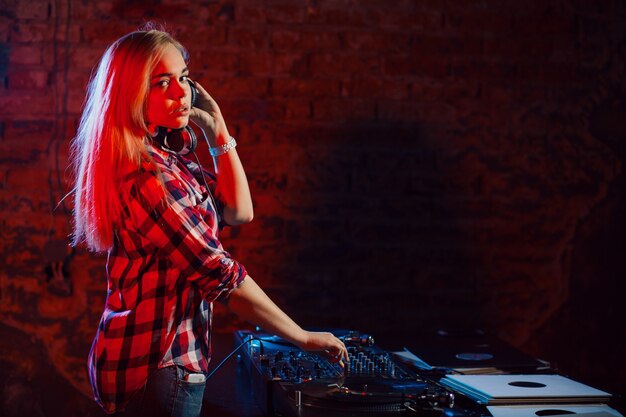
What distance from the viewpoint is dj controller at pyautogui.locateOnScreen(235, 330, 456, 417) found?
136cm

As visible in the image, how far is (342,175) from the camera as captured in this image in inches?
108

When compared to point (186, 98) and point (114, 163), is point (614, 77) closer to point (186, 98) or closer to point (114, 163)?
point (186, 98)

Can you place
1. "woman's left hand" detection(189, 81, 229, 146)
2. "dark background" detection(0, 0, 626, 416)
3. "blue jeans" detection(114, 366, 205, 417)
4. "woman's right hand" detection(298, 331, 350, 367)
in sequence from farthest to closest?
"dark background" detection(0, 0, 626, 416) < "woman's left hand" detection(189, 81, 229, 146) < "woman's right hand" detection(298, 331, 350, 367) < "blue jeans" detection(114, 366, 205, 417)

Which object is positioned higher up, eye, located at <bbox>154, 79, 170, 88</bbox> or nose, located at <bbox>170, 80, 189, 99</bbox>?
eye, located at <bbox>154, 79, 170, 88</bbox>

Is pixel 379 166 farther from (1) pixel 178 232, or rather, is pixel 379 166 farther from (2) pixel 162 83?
(1) pixel 178 232

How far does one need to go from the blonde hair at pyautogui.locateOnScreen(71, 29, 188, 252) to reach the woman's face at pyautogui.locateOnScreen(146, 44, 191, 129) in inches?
0.7

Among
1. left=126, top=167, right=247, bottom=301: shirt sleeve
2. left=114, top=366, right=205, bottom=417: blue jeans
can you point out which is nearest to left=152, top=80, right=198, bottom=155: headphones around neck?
left=126, top=167, right=247, bottom=301: shirt sleeve

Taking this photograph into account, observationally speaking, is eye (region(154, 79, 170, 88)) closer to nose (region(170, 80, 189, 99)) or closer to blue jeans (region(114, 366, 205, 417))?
nose (region(170, 80, 189, 99))

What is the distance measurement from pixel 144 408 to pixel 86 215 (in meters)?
0.38

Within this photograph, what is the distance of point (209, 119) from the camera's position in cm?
173

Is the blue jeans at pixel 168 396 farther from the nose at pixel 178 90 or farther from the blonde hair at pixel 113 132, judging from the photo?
the nose at pixel 178 90

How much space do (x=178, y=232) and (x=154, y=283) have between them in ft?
0.38

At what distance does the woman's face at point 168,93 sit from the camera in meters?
1.49

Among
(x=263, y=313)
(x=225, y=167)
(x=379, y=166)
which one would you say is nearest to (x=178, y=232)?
(x=263, y=313)
